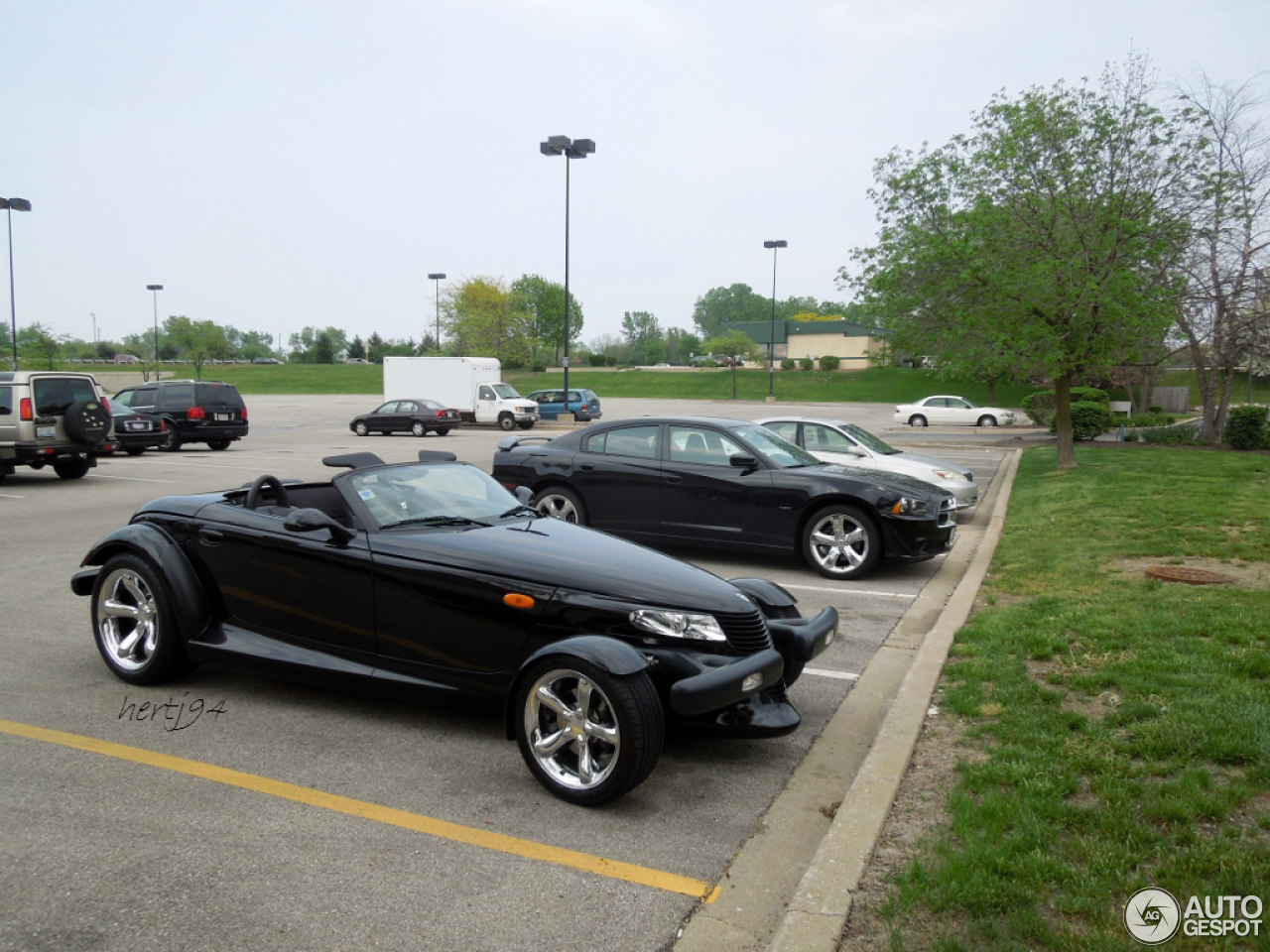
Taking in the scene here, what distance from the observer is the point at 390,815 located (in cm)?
383

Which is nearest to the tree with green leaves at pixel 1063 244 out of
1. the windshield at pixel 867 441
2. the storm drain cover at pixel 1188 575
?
the windshield at pixel 867 441

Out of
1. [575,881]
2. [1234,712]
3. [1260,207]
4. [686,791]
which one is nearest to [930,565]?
[1234,712]

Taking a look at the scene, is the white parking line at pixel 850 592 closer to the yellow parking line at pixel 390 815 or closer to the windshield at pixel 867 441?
the windshield at pixel 867 441

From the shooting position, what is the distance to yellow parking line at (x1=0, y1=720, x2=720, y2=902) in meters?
3.38

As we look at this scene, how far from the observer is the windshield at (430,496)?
4992 millimetres

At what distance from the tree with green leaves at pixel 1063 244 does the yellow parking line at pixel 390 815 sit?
14.2 metres

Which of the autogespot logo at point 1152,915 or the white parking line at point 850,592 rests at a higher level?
the autogespot logo at point 1152,915

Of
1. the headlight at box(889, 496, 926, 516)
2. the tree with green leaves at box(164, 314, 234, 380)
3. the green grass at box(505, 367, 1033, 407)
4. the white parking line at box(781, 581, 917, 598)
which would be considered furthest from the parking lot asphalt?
the tree with green leaves at box(164, 314, 234, 380)

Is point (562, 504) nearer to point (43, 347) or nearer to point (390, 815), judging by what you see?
point (390, 815)

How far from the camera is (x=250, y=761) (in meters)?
4.36

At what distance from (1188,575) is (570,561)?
18.9 feet

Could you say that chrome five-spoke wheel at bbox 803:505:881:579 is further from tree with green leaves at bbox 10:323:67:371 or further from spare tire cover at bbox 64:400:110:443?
tree with green leaves at bbox 10:323:67:371

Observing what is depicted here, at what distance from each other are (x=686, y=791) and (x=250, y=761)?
6.72 ft

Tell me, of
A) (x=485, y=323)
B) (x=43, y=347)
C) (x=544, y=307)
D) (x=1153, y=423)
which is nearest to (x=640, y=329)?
(x=544, y=307)
